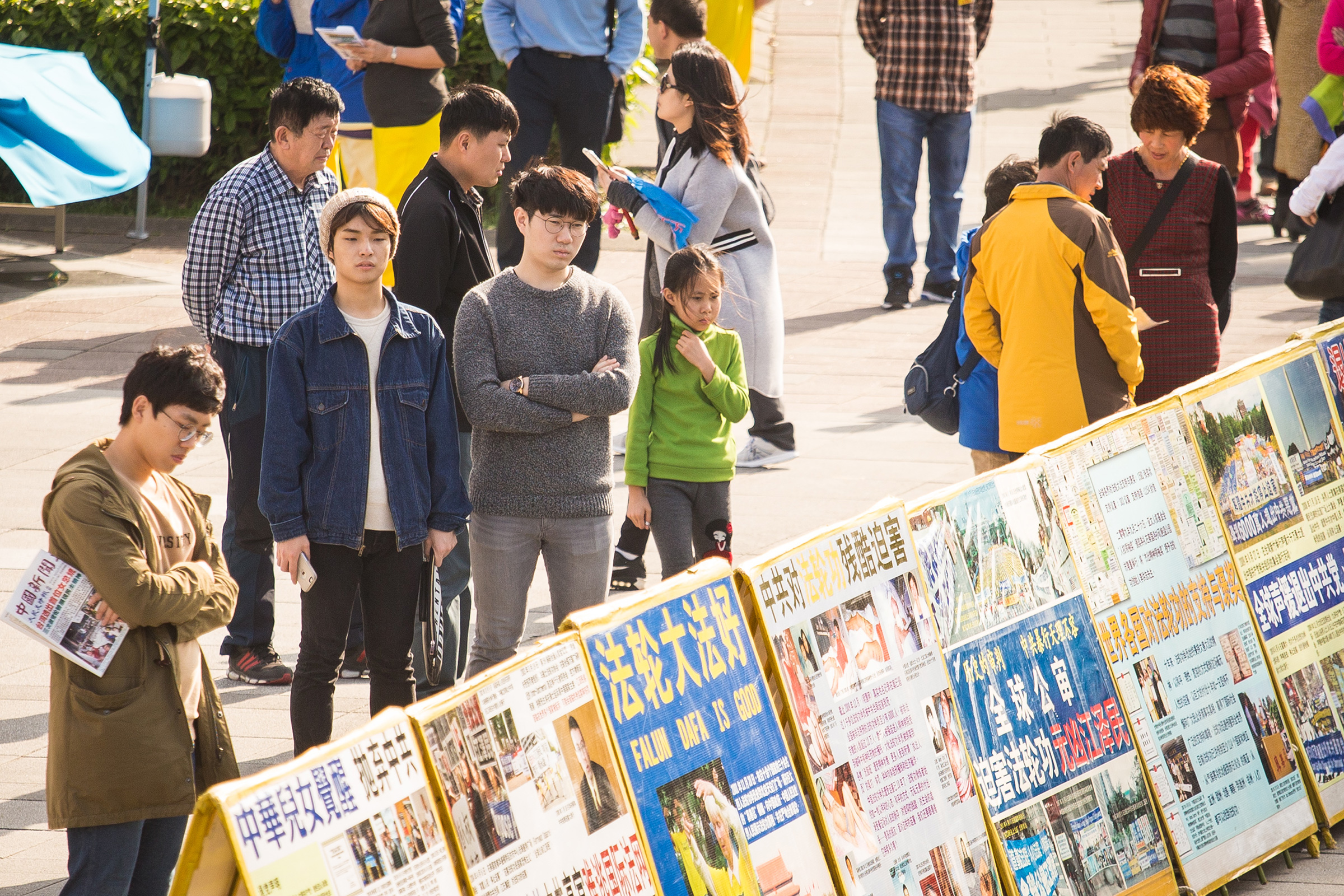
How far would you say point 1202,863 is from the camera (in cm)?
430

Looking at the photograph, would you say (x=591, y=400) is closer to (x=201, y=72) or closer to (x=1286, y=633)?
(x=1286, y=633)

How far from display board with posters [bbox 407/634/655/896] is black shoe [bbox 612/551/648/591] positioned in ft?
10.6

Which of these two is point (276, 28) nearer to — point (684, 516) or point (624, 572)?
point (624, 572)

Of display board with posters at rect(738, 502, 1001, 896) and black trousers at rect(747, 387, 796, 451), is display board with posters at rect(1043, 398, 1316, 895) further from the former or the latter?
black trousers at rect(747, 387, 796, 451)

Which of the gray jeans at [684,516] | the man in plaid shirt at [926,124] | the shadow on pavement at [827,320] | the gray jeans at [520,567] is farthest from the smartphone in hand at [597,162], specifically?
the man in plaid shirt at [926,124]

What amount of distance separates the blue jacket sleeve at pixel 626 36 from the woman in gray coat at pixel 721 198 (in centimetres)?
215

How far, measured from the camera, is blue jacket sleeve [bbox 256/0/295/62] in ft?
30.5

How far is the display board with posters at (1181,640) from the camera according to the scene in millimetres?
4273

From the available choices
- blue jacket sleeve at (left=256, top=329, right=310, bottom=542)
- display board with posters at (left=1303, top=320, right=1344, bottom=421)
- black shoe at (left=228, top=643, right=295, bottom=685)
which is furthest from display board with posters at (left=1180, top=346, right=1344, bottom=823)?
black shoe at (left=228, top=643, right=295, bottom=685)

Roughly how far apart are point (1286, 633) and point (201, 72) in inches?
422

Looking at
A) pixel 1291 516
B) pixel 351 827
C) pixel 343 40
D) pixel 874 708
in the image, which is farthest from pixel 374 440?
pixel 343 40

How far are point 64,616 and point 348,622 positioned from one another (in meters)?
1.27

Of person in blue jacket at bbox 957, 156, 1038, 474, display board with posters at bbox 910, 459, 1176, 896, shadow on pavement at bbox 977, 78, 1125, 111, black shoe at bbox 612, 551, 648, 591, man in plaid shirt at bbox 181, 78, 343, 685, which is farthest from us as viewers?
shadow on pavement at bbox 977, 78, 1125, 111

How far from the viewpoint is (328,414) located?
14.6 feet
